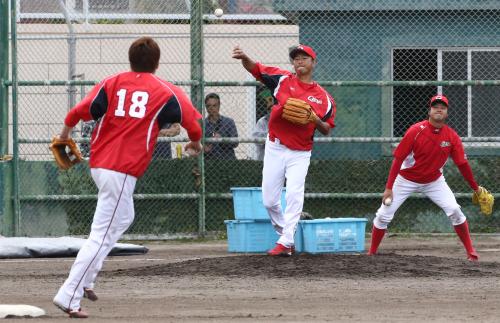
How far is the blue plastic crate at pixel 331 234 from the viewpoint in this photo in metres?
13.1

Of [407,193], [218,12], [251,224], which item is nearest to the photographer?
[407,193]

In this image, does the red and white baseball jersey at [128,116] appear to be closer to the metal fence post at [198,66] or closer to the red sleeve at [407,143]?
the red sleeve at [407,143]

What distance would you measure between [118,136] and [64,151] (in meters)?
0.53

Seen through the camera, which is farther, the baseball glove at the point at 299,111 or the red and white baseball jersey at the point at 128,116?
the baseball glove at the point at 299,111

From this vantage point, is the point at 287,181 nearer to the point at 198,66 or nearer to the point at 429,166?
the point at 429,166

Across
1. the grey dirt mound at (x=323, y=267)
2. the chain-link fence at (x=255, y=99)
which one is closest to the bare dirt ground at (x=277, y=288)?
the grey dirt mound at (x=323, y=267)

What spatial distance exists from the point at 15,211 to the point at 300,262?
5.59 metres

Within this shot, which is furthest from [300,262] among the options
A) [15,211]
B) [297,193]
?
[15,211]

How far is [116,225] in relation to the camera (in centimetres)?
841

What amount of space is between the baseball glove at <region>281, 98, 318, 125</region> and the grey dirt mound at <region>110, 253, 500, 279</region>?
1332 millimetres

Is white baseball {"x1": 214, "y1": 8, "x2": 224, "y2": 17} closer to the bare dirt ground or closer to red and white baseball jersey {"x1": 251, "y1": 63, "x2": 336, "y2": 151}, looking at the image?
the bare dirt ground

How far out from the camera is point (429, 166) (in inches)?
504

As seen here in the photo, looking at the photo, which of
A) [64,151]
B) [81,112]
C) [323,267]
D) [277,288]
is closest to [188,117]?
[81,112]

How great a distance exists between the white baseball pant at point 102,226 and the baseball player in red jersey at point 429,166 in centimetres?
476
